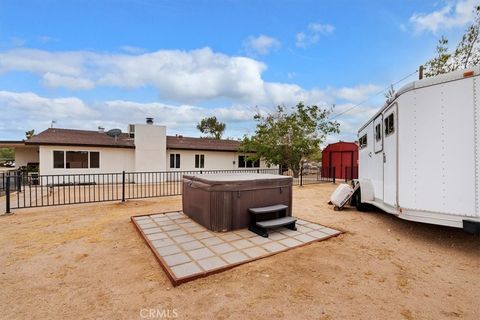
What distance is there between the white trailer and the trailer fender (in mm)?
1765

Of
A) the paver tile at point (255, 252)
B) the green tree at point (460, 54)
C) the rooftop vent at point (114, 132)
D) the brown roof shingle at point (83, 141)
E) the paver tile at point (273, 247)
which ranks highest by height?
the green tree at point (460, 54)

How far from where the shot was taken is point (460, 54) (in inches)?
484

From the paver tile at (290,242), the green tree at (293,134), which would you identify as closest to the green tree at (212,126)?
the green tree at (293,134)

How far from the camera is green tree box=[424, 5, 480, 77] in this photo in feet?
37.9

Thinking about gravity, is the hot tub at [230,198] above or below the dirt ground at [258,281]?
above

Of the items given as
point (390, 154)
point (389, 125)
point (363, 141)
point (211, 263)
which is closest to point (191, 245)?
point (211, 263)

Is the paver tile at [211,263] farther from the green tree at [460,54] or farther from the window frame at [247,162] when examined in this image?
the window frame at [247,162]

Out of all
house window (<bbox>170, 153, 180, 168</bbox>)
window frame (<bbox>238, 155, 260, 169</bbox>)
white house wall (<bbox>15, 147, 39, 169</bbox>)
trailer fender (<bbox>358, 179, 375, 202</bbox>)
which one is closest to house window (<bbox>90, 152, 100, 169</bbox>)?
house window (<bbox>170, 153, 180, 168</bbox>)

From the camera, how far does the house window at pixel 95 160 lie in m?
14.7

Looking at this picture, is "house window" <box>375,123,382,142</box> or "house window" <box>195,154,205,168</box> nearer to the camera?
"house window" <box>375,123,382,142</box>

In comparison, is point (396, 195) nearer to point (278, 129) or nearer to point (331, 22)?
point (331, 22)

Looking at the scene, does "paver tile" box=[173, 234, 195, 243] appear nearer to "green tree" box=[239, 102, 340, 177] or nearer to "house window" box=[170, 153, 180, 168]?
"green tree" box=[239, 102, 340, 177]

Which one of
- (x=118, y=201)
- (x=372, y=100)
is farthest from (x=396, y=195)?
(x=372, y=100)

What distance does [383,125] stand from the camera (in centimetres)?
502
